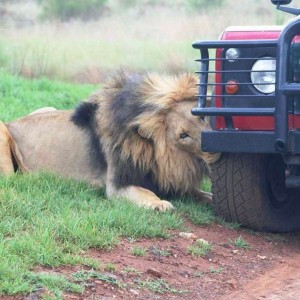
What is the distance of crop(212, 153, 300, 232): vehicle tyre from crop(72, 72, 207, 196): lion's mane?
44 centimetres

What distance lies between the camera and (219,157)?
22.5ft

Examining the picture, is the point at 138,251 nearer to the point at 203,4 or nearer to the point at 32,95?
the point at 32,95

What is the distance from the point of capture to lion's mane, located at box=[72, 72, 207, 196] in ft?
23.7

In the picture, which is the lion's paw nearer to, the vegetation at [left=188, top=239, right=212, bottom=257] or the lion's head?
the lion's head

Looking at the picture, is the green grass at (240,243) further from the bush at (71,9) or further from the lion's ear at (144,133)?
the bush at (71,9)

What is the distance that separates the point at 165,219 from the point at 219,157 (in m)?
0.56

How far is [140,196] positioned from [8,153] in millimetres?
1436

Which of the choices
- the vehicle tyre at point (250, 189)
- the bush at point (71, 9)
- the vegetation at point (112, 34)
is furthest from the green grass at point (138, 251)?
the bush at point (71, 9)

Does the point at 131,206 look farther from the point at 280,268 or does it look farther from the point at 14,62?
the point at 14,62

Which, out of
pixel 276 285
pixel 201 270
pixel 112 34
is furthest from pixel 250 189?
pixel 112 34

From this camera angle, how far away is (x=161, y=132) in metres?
7.23

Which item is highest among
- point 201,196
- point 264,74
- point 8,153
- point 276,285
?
point 264,74

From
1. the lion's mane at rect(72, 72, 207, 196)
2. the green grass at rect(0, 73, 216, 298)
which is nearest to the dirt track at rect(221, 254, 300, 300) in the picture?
the green grass at rect(0, 73, 216, 298)

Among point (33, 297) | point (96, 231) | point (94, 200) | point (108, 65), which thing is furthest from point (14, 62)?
point (33, 297)
